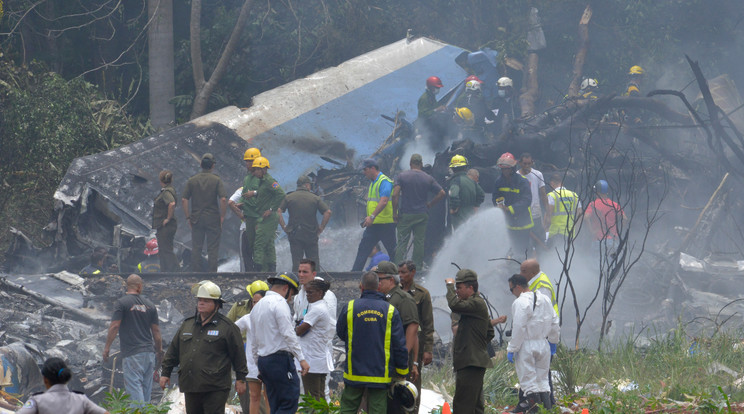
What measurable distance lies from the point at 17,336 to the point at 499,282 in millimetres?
6151

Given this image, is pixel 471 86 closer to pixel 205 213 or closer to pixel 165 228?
pixel 205 213

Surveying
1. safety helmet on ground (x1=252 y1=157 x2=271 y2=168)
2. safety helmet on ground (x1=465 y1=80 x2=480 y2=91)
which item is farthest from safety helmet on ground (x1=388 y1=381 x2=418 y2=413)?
safety helmet on ground (x1=465 y1=80 x2=480 y2=91)

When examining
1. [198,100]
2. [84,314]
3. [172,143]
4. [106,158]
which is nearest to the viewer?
[84,314]

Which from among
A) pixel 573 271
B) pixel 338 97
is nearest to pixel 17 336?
pixel 573 271

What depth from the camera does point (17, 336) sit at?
9000mm

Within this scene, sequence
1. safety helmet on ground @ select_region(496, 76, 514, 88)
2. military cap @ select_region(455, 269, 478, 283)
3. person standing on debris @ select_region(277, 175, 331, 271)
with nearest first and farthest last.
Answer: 1. military cap @ select_region(455, 269, 478, 283)
2. person standing on debris @ select_region(277, 175, 331, 271)
3. safety helmet on ground @ select_region(496, 76, 514, 88)

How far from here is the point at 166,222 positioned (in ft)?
35.4

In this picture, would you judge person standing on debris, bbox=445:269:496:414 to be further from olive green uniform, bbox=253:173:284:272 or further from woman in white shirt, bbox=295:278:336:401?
olive green uniform, bbox=253:173:284:272

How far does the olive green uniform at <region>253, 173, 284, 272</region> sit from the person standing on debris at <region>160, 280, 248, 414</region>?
5133 millimetres

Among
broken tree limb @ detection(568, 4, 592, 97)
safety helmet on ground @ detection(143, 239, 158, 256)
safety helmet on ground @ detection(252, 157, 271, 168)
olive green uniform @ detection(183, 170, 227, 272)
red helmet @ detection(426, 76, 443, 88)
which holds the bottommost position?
safety helmet on ground @ detection(143, 239, 158, 256)

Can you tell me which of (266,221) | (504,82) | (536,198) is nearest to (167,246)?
(266,221)

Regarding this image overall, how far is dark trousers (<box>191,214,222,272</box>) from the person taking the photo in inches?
432

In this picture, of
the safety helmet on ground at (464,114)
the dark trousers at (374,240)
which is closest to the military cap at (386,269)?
the dark trousers at (374,240)

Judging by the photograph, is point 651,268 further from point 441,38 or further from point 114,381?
point 441,38
